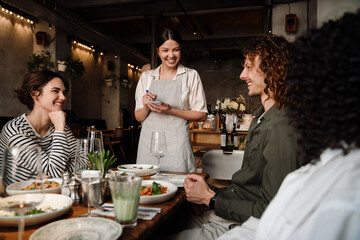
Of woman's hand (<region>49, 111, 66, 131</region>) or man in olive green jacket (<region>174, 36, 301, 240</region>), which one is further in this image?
woman's hand (<region>49, 111, 66, 131</region>)

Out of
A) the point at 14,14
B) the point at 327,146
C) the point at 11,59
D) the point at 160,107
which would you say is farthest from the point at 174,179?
the point at 14,14

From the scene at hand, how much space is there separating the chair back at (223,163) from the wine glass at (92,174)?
52.1 inches

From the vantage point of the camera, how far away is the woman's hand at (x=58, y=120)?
1673mm

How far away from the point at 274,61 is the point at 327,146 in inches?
35.4

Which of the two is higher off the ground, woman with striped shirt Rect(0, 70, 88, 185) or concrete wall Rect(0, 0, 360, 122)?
concrete wall Rect(0, 0, 360, 122)

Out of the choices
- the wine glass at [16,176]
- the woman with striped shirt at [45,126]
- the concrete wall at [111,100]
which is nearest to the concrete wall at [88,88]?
the concrete wall at [111,100]

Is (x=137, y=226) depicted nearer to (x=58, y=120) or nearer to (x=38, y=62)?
(x=58, y=120)

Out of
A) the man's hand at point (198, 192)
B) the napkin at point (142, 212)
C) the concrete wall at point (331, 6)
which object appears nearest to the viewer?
the napkin at point (142, 212)

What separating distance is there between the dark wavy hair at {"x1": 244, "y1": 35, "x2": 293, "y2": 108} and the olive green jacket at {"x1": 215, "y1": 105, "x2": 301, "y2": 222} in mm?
106

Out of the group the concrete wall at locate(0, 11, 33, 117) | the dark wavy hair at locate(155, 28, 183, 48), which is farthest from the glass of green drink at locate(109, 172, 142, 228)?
the concrete wall at locate(0, 11, 33, 117)

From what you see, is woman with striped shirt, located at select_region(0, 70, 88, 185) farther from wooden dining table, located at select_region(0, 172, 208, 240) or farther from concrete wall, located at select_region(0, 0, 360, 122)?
concrete wall, located at select_region(0, 0, 360, 122)

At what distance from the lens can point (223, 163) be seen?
224cm

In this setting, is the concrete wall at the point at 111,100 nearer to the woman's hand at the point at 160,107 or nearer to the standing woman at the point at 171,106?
the standing woman at the point at 171,106

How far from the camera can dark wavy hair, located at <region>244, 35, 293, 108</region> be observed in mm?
1345
